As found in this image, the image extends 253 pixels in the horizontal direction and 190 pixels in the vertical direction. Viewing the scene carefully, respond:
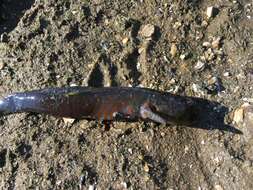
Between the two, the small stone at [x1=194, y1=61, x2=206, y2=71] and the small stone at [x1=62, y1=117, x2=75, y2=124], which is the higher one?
the small stone at [x1=194, y1=61, x2=206, y2=71]

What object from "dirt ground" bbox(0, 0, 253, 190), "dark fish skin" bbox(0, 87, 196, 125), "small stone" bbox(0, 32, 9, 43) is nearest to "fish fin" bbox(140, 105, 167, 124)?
"dark fish skin" bbox(0, 87, 196, 125)

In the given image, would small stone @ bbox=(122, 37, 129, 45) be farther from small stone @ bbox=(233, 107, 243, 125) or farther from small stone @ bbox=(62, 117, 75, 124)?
small stone @ bbox=(233, 107, 243, 125)

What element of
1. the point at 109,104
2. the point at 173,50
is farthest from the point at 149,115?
the point at 173,50

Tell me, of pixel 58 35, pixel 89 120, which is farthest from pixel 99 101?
pixel 58 35

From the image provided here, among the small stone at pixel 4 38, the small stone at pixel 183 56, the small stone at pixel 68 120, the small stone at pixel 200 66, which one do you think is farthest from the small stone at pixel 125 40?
the small stone at pixel 4 38

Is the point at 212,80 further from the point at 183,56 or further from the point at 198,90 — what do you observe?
the point at 183,56

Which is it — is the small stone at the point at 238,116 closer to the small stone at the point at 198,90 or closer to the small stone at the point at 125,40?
the small stone at the point at 198,90
